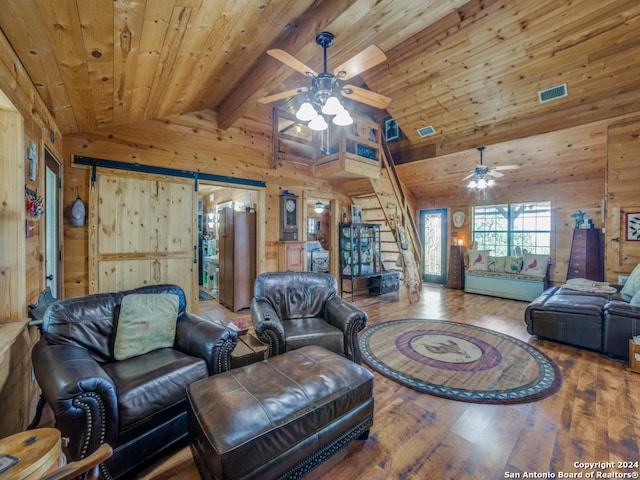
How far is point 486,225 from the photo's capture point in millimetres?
6812

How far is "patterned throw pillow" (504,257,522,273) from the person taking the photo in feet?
19.2

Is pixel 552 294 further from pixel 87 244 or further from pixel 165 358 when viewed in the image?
pixel 87 244

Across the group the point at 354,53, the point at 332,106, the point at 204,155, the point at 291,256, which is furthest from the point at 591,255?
the point at 204,155

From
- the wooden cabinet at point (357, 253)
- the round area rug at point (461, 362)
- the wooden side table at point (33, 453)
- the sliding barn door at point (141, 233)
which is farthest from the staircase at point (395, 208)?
the wooden side table at point (33, 453)

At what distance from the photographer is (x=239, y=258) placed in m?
4.79

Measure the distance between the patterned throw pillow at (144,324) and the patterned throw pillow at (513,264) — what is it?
20.8ft

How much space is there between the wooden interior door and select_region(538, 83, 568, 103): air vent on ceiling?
904 millimetres

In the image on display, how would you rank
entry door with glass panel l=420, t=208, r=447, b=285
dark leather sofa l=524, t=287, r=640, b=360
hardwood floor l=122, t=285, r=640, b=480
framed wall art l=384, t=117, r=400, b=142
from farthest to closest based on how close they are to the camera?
entry door with glass panel l=420, t=208, r=447, b=285
framed wall art l=384, t=117, r=400, b=142
dark leather sofa l=524, t=287, r=640, b=360
hardwood floor l=122, t=285, r=640, b=480

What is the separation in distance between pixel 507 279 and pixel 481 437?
4.81 m

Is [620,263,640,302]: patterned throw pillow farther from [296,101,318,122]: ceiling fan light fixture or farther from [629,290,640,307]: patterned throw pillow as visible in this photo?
[296,101,318,122]: ceiling fan light fixture

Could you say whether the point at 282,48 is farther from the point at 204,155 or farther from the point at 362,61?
the point at 204,155

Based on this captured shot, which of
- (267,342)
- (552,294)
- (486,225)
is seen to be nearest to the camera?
(267,342)

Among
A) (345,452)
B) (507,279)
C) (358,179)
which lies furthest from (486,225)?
(345,452)

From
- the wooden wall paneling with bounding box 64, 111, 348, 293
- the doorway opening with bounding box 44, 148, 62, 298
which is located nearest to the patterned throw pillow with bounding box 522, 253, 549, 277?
the wooden wall paneling with bounding box 64, 111, 348, 293
